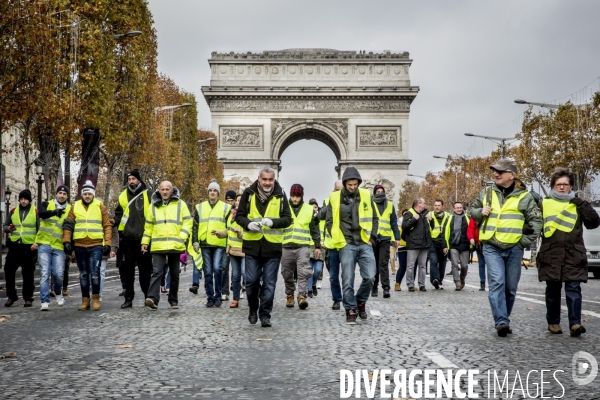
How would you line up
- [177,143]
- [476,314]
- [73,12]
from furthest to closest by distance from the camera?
[177,143]
[73,12]
[476,314]

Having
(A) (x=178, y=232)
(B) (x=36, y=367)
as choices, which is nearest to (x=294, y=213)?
(A) (x=178, y=232)

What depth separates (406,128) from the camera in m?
69.7

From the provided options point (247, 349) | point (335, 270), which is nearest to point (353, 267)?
point (335, 270)

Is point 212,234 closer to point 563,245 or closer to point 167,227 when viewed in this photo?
point 167,227

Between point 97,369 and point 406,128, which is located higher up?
point 406,128

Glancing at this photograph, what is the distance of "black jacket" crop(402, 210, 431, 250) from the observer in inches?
687

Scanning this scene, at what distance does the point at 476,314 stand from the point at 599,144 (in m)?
33.7

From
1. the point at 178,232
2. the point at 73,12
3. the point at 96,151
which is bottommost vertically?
the point at 178,232

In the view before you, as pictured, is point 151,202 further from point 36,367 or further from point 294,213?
point 36,367

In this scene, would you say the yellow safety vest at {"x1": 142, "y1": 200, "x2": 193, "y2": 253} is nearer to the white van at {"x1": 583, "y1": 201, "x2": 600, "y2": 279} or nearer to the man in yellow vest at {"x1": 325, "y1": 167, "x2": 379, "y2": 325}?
the man in yellow vest at {"x1": 325, "y1": 167, "x2": 379, "y2": 325}

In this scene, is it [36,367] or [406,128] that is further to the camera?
[406,128]

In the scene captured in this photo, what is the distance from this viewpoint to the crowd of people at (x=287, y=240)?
388 inches

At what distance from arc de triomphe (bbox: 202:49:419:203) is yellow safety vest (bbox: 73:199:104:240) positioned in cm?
5541

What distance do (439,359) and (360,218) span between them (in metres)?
3.47
